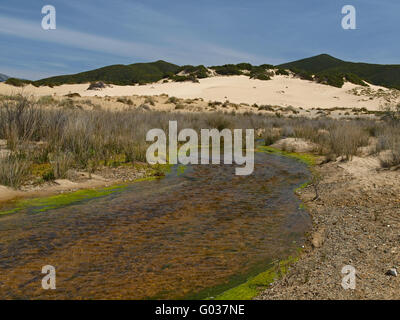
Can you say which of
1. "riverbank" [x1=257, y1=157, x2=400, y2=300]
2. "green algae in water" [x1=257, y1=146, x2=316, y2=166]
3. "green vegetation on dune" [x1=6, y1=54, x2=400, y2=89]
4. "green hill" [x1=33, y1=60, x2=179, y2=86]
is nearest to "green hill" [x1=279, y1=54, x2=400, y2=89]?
"green vegetation on dune" [x1=6, y1=54, x2=400, y2=89]

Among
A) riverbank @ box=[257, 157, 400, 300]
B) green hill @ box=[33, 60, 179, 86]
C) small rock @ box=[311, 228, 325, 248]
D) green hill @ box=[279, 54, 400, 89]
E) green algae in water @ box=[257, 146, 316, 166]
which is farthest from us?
green hill @ box=[33, 60, 179, 86]

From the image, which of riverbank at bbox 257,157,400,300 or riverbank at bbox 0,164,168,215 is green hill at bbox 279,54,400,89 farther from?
riverbank at bbox 0,164,168,215

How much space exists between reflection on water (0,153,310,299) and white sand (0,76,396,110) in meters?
31.2

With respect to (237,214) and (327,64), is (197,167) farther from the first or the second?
(327,64)

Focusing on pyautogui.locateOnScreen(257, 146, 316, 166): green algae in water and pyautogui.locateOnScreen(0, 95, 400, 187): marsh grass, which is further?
pyautogui.locateOnScreen(257, 146, 316, 166): green algae in water

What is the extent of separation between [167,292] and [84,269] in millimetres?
1020

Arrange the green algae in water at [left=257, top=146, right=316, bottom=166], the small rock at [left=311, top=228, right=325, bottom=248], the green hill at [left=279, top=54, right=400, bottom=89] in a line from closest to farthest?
the small rock at [left=311, top=228, right=325, bottom=248]
the green algae in water at [left=257, top=146, right=316, bottom=166]
the green hill at [left=279, top=54, right=400, bottom=89]

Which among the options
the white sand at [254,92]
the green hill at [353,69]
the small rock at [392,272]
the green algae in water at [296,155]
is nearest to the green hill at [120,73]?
the green hill at [353,69]

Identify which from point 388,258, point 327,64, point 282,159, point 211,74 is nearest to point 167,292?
point 388,258

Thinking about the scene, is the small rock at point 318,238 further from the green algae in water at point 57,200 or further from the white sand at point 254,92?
the white sand at point 254,92

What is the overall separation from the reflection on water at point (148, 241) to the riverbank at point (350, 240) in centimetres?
40

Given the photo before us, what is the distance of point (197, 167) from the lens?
9.52 metres

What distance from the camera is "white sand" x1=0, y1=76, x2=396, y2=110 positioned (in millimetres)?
37062
